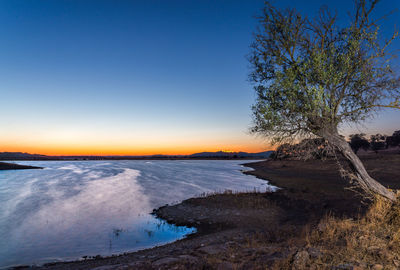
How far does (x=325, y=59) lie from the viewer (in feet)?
41.4

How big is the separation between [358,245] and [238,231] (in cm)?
837

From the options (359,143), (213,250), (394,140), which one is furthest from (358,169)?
(394,140)

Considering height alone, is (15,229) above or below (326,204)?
below

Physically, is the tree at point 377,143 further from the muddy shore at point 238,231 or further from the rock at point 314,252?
the rock at point 314,252

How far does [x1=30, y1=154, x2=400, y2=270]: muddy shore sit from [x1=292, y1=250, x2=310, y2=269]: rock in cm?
18

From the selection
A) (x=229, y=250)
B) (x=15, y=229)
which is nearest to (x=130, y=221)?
(x=15, y=229)

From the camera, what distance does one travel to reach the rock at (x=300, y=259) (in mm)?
7171

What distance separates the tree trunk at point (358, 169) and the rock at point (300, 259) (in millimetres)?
6736

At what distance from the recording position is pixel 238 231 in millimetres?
15945

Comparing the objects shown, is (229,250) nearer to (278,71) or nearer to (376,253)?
(376,253)

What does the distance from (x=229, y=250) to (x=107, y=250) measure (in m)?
9.66

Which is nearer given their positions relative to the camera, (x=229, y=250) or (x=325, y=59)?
(x=229, y=250)

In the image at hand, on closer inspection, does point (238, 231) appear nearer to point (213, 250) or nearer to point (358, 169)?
point (213, 250)

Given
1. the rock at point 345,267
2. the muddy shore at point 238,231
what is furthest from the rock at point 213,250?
the rock at point 345,267
